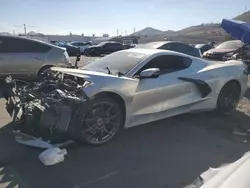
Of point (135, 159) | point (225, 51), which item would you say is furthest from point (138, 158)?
point (225, 51)

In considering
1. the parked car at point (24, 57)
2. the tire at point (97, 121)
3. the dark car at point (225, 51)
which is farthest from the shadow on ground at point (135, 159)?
the dark car at point (225, 51)

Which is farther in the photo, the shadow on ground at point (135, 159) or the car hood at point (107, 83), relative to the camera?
the car hood at point (107, 83)

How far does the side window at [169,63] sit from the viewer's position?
18.2ft

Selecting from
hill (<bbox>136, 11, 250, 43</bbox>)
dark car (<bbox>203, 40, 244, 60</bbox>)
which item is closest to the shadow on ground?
dark car (<bbox>203, 40, 244, 60</bbox>)

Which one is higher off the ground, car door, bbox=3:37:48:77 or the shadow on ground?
car door, bbox=3:37:48:77

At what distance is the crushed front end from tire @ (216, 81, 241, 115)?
2.98 metres

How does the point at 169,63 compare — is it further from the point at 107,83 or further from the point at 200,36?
the point at 200,36

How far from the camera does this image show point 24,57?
9.04 m

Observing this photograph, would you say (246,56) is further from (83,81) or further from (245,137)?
(83,81)

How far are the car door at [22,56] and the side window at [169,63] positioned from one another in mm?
4586

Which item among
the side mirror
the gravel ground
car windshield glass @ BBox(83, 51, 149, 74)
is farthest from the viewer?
car windshield glass @ BBox(83, 51, 149, 74)

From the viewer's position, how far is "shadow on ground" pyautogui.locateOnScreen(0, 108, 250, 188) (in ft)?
12.4

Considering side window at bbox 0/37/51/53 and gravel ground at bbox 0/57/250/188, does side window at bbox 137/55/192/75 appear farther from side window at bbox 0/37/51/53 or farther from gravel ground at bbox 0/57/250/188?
side window at bbox 0/37/51/53

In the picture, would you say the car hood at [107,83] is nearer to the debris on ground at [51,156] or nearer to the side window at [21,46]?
the debris on ground at [51,156]
